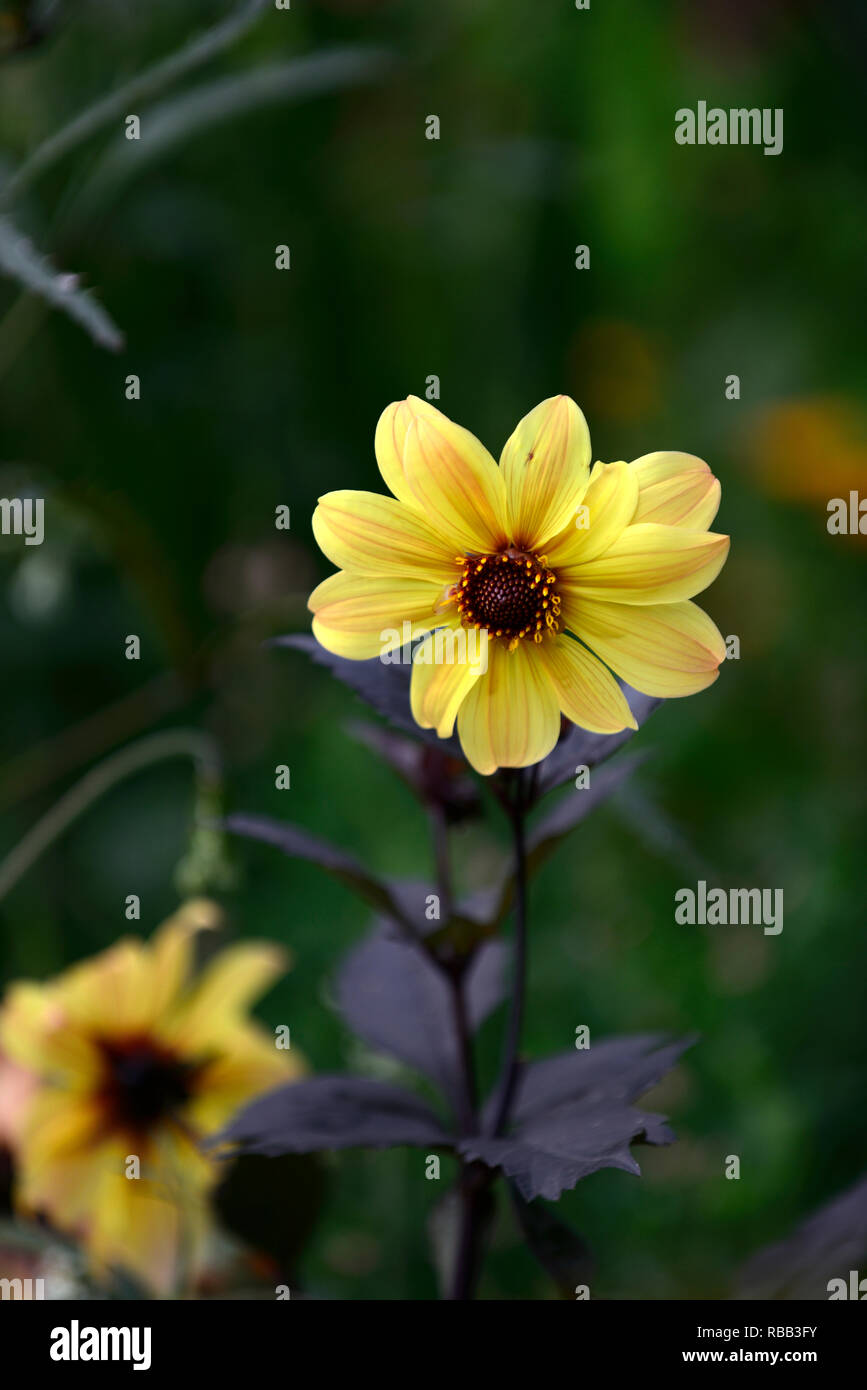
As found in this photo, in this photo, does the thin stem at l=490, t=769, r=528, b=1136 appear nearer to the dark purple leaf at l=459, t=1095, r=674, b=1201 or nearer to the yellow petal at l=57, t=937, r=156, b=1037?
the dark purple leaf at l=459, t=1095, r=674, b=1201

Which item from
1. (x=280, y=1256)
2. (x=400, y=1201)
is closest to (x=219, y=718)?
(x=400, y=1201)

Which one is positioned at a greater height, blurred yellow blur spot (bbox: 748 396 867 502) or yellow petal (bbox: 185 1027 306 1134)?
blurred yellow blur spot (bbox: 748 396 867 502)

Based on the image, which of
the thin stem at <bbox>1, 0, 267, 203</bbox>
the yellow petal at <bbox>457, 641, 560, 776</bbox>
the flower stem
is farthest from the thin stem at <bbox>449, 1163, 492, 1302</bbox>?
the thin stem at <bbox>1, 0, 267, 203</bbox>

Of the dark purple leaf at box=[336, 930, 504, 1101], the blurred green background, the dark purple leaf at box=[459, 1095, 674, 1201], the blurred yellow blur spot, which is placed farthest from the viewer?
the blurred yellow blur spot

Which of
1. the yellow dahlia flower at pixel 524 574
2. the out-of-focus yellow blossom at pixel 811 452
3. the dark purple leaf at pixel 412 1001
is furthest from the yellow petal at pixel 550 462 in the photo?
the out-of-focus yellow blossom at pixel 811 452

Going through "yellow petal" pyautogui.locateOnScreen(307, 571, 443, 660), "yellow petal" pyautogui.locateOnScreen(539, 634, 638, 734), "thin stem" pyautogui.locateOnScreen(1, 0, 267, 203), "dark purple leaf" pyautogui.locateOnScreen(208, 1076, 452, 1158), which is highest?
"thin stem" pyautogui.locateOnScreen(1, 0, 267, 203)

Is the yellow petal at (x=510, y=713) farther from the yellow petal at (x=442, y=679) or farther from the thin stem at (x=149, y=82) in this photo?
the thin stem at (x=149, y=82)
